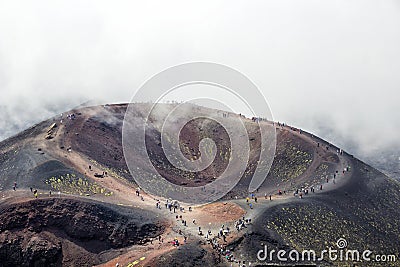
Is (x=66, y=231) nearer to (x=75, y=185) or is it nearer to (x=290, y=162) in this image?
(x=75, y=185)

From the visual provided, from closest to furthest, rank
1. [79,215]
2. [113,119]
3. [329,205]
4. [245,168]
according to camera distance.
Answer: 1. [79,215]
2. [329,205]
3. [245,168]
4. [113,119]

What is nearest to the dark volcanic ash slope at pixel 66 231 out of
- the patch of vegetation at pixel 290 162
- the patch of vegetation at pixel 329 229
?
the patch of vegetation at pixel 329 229

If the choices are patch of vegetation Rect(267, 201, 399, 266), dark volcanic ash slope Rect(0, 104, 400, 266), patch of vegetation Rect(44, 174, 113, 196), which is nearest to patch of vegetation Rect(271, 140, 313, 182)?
dark volcanic ash slope Rect(0, 104, 400, 266)

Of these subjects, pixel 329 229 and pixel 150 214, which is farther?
pixel 150 214

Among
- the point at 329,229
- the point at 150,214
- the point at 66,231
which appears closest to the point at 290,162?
the point at 329,229

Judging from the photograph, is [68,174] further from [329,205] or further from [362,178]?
[362,178]

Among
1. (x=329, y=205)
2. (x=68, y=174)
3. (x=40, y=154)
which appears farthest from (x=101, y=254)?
(x=329, y=205)

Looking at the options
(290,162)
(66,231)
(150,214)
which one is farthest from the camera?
(290,162)

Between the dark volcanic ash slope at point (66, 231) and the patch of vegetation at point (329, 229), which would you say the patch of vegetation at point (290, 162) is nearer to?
the patch of vegetation at point (329, 229)
